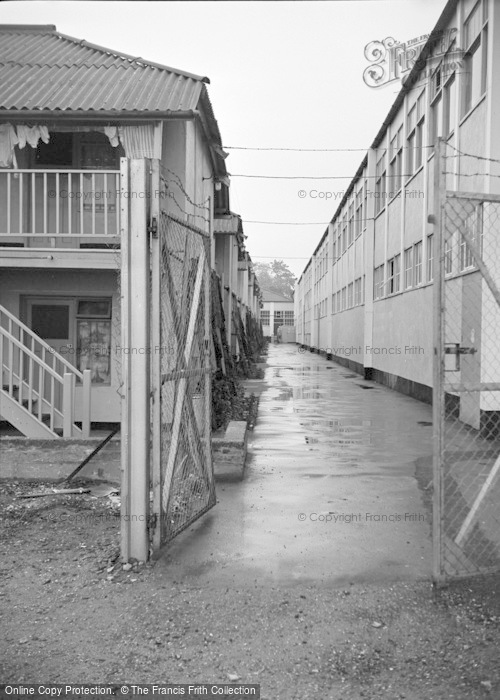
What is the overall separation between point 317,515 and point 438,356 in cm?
248

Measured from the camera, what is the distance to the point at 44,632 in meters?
3.64

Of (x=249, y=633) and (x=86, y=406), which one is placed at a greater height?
(x=86, y=406)

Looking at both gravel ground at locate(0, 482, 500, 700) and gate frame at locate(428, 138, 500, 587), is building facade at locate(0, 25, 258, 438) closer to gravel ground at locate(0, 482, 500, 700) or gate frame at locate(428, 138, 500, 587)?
gravel ground at locate(0, 482, 500, 700)

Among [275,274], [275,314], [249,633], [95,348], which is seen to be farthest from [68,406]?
[275,274]

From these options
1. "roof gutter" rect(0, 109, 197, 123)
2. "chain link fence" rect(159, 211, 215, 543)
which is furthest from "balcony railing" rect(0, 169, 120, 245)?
"chain link fence" rect(159, 211, 215, 543)

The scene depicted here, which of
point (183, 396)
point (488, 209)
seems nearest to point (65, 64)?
point (488, 209)

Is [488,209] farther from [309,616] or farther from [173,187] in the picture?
[309,616]

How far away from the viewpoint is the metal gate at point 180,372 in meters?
4.72

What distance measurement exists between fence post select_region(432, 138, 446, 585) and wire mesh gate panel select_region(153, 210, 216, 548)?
6.21 feet

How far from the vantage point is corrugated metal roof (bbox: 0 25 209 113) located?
10.5 metres

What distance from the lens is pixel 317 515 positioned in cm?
597

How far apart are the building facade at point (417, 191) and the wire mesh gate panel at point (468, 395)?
5.3 inches

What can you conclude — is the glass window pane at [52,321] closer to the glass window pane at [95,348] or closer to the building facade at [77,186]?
the building facade at [77,186]

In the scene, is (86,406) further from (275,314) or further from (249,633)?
(275,314)
